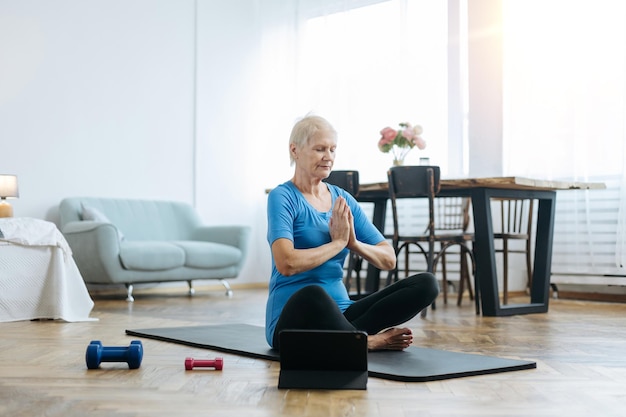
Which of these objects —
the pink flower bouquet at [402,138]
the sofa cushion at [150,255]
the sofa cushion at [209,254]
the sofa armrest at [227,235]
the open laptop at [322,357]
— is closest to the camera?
the open laptop at [322,357]

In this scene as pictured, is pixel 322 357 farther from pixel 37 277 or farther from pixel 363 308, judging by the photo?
pixel 37 277

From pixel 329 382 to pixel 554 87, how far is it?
4621mm

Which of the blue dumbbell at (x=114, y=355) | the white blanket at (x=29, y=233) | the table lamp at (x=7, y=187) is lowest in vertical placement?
the blue dumbbell at (x=114, y=355)

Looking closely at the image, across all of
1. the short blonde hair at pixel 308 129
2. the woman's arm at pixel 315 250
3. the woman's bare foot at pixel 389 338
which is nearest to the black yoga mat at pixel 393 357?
the woman's bare foot at pixel 389 338

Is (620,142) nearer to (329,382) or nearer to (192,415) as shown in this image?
(329,382)

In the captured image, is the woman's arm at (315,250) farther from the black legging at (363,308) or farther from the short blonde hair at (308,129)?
the short blonde hair at (308,129)

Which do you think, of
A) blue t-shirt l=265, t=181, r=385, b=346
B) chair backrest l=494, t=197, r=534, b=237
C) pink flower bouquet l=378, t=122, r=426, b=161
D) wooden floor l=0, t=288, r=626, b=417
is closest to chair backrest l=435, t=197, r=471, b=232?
chair backrest l=494, t=197, r=534, b=237

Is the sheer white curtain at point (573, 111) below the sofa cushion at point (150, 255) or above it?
above

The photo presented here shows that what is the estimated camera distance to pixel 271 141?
8281 mm

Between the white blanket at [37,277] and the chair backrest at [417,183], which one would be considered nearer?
the white blanket at [37,277]

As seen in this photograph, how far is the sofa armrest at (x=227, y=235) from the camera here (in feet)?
23.1

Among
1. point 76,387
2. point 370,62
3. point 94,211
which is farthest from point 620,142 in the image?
point 76,387

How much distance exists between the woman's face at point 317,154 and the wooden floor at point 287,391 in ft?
2.29

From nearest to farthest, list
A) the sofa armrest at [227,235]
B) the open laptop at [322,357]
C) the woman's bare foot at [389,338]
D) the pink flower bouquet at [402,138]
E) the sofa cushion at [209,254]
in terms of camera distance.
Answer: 1. the open laptop at [322,357]
2. the woman's bare foot at [389,338]
3. the pink flower bouquet at [402,138]
4. the sofa cushion at [209,254]
5. the sofa armrest at [227,235]
